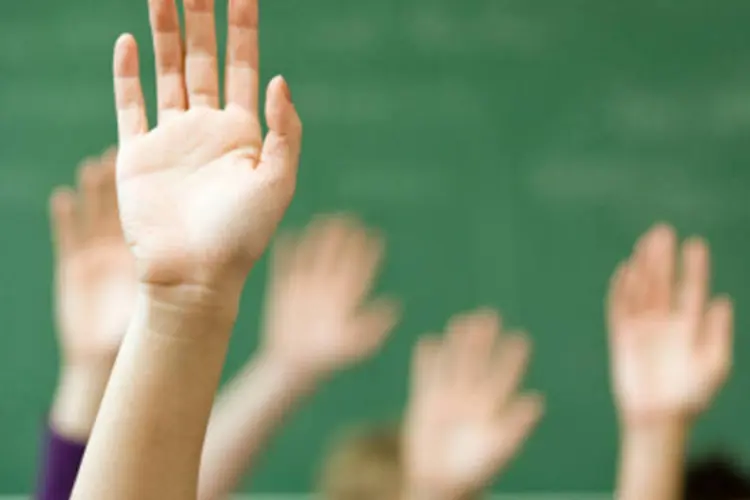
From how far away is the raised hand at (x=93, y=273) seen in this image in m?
1.15

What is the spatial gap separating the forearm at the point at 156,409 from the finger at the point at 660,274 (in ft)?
2.14

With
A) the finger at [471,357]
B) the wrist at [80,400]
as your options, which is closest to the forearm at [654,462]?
the finger at [471,357]

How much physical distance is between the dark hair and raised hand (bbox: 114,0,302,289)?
1.03m

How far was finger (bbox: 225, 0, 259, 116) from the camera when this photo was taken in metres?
0.71

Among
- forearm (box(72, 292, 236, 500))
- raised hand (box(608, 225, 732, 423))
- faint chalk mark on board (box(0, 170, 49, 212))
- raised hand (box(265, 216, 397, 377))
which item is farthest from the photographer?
faint chalk mark on board (box(0, 170, 49, 212))

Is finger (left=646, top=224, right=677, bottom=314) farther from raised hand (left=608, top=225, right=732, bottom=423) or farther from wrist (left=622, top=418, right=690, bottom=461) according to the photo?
wrist (left=622, top=418, right=690, bottom=461)

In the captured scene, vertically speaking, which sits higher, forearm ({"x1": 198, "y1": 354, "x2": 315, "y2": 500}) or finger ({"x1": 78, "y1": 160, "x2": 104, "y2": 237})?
finger ({"x1": 78, "y1": 160, "x2": 104, "y2": 237})

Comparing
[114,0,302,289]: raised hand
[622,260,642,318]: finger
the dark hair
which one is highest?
[114,0,302,289]: raised hand

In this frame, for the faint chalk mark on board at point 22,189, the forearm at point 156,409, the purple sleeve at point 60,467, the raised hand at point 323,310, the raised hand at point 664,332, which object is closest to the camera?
the forearm at point 156,409

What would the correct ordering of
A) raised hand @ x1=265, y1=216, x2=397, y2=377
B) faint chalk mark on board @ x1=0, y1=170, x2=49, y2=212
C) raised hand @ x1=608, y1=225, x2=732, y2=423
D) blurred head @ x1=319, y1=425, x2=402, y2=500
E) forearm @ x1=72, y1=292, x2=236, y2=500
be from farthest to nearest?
faint chalk mark on board @ x1=0, y1=170, x2=49, y2=212
blurred head @ x1=319, y1=425, x2=402, y2=500
raised hand @ x1=265, y1=216, x2=397, y2=377
raised hand @ x1=608, y1=225, x2=732, y2=423
forearm @ x1=72, y1=292, x2=236, y2=500

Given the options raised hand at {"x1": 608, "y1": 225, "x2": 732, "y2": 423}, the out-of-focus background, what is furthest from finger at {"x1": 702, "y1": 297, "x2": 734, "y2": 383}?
the out-of-focus background

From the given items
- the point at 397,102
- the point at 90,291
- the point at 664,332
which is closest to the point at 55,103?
the point at 397,102

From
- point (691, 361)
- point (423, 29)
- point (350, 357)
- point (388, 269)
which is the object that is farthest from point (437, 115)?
point (691, 361)

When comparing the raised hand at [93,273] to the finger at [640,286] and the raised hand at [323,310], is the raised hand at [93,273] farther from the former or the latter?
the finger at [640,286]
